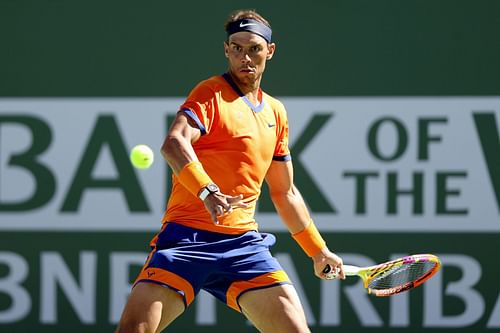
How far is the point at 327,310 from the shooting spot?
607cm

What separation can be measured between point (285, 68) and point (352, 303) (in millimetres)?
1416

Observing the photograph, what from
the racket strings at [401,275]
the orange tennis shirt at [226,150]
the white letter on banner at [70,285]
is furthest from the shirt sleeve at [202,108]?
the white letter on banner at [70,285]

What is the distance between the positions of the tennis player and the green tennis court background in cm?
181

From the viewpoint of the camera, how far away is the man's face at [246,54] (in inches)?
166

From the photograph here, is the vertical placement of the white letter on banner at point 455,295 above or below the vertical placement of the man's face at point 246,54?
below

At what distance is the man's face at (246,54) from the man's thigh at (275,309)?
86 cm

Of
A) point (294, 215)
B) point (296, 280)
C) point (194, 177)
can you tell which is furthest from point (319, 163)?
point (194, 177)

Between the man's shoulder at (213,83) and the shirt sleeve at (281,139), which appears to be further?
the shirt sleeve at (281,139)

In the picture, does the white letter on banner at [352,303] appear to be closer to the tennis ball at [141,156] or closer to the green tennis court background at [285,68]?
the green tennis court background at [285,68]

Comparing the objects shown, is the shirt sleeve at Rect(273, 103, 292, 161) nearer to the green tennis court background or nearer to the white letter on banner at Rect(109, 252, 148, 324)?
the green tennis court background

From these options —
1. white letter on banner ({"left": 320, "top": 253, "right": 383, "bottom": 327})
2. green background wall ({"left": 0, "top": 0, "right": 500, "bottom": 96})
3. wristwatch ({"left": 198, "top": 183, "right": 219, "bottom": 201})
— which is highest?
green background wall ({"left": 0, "top": 0, "right": 500, "bottom": 96})

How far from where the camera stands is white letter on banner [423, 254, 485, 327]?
238 inches

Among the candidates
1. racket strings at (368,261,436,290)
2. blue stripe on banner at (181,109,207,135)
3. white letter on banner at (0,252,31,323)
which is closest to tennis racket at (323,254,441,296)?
racket strings at (368,261,436,290)

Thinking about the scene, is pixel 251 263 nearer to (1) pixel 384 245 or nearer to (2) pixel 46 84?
(1) pixel 384 245
